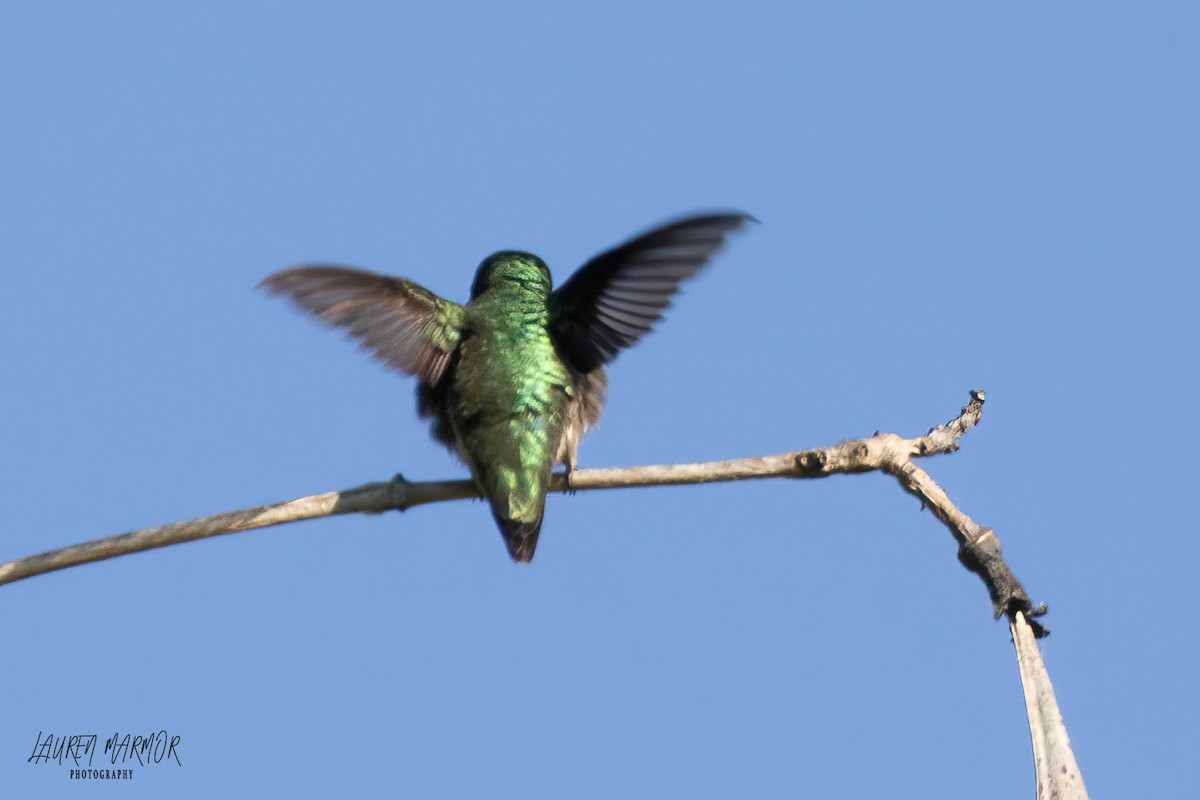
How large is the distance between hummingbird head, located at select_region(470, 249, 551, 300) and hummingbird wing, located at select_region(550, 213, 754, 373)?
11.9 inches

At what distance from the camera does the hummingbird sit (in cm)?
625

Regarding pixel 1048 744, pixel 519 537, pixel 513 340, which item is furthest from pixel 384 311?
pixel 1048 744

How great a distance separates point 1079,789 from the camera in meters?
4.80

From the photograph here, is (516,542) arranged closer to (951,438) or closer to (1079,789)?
(951,438)

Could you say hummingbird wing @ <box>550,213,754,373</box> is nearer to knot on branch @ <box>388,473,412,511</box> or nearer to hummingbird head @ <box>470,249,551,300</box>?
hummingbird head @ <box>470,249,551,300</box>

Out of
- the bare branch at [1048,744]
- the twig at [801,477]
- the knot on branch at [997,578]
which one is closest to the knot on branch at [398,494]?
the twig at [801,477]

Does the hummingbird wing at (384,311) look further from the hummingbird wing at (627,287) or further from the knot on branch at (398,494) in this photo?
the knot on branch at (398,494)

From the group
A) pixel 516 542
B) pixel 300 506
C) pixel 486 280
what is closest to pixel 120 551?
pixel 300 506

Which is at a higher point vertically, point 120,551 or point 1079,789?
point 120,551

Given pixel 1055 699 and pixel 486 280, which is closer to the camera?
pixel 1055 699

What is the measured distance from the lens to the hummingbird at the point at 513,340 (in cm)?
625

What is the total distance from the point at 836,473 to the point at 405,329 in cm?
237

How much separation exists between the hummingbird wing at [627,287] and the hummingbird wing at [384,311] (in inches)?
22.8

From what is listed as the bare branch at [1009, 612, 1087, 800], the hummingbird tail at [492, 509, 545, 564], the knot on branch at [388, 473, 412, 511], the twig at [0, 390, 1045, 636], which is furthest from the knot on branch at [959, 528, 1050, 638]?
the knot on branch at [388, 473, 412, 511]
